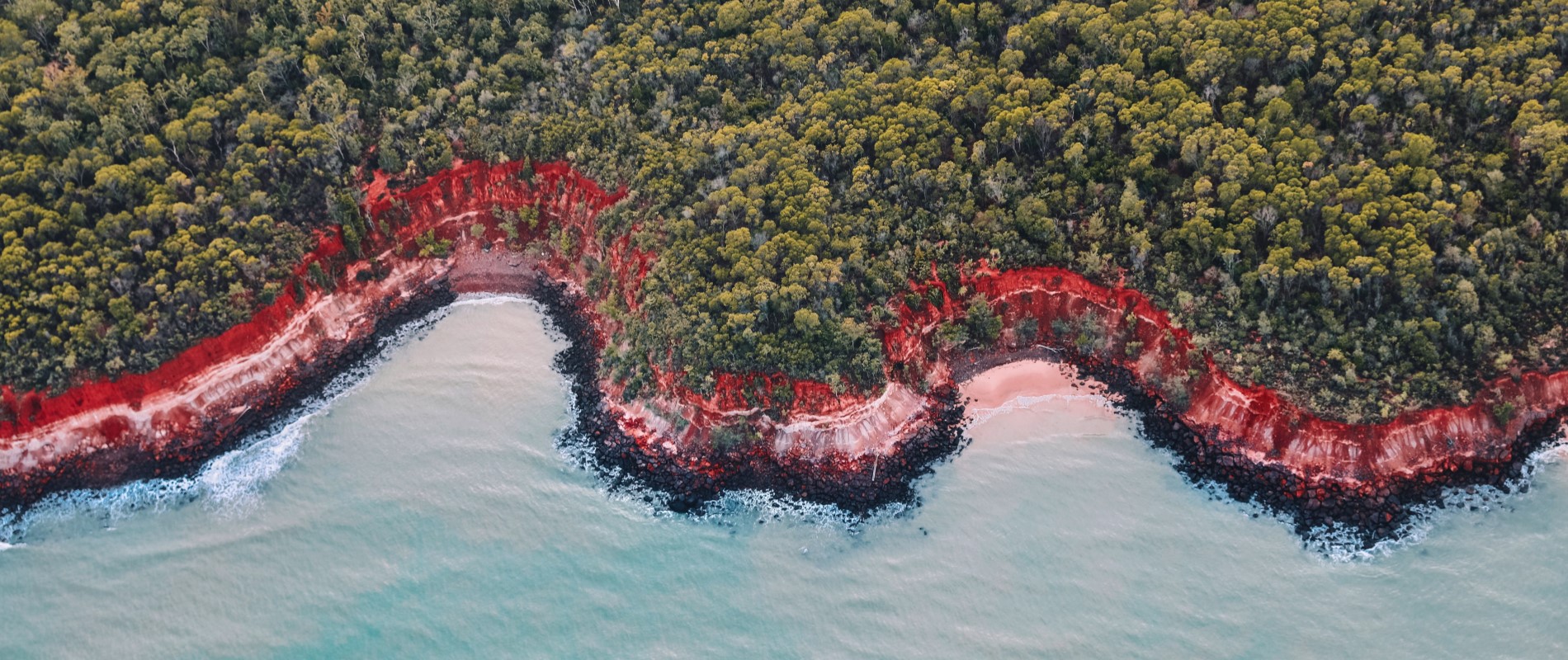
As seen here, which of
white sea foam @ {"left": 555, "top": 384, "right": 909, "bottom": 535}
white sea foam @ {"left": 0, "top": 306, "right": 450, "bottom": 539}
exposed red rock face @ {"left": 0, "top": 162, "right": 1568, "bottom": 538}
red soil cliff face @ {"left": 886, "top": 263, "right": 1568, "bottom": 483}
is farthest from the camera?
white sea foam @ {"left": 0, "top": 306, "right": 450, "bottom": 539}

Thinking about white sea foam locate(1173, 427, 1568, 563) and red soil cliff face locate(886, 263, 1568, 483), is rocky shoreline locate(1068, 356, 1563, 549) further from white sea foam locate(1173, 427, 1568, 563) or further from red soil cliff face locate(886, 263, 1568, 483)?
red soil cliff face locate(886, 263, 1568, 483)

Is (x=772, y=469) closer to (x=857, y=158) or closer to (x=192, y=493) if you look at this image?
(x=857, y=158)

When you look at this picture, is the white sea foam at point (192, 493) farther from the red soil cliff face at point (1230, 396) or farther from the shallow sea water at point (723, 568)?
the red soil cliff face at point (1230, 396)

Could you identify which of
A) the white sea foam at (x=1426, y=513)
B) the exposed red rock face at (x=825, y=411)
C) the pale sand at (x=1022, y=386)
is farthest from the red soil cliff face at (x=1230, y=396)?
the pale sand at (x=1022, y=386)

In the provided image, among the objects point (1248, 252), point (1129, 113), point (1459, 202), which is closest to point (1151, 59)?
point (1129, 113)

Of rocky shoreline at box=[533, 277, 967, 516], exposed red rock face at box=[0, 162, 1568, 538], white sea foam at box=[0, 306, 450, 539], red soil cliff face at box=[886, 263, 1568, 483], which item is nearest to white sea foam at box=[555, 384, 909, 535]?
rocky shoreline at box=[533, 277, 967, 516]

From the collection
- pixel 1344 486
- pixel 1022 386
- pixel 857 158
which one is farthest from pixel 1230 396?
pixel 857 158

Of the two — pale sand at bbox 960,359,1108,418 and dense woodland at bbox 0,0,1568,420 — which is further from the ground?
dense woodland at bbox 0,0,1568,420
